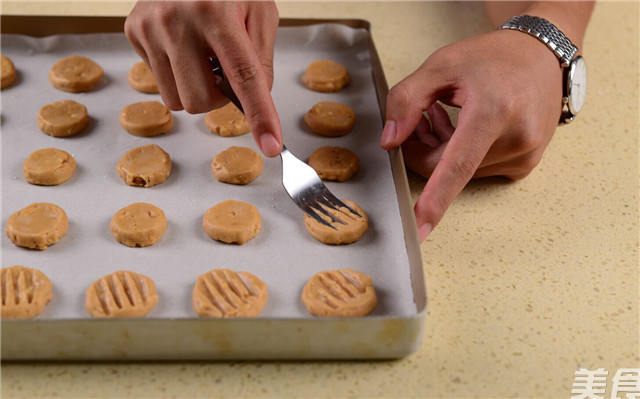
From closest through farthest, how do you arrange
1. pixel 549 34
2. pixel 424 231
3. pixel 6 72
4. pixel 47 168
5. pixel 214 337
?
1. pixel 214 337
2. pixel 424 231
3. pixel 47 168
4. pixel 549 34
5. pixel 6 72

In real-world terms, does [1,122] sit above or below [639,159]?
below

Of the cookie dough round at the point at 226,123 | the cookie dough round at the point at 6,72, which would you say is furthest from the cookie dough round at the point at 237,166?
the cookie dough round at the point at 6,72

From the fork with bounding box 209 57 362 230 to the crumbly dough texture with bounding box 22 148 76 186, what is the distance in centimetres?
39

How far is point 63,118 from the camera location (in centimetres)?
167

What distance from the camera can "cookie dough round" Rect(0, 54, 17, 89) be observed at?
5.90 feet

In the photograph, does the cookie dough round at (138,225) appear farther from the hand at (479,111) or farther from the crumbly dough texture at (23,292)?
the hand at (479,111)

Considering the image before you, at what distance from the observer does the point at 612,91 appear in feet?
6.52

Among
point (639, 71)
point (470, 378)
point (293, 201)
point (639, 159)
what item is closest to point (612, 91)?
point (639, 71)

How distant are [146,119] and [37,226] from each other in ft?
1.44

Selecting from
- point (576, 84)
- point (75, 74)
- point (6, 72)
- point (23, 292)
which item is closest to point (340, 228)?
point (23, 292)

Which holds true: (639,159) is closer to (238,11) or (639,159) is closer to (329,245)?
(329,245)

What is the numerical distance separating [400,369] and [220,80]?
0.75 m

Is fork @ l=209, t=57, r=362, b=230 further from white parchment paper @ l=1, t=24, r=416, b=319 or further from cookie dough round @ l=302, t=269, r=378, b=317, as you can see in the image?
cookie dough round @ l=302, t=269, r=378, b=317

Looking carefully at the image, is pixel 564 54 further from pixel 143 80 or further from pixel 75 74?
pixel 75 74
